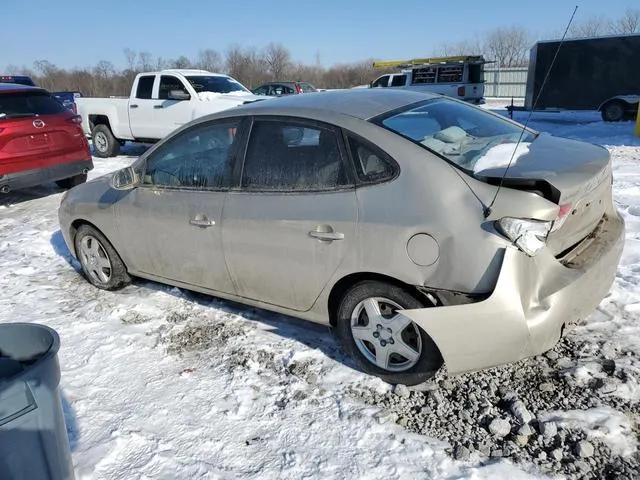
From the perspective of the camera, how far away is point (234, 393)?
327 cm

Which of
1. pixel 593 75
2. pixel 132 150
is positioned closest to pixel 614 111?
pixel 593 75

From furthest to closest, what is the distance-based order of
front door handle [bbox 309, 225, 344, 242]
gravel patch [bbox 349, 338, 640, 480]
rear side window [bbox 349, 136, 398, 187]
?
front door handle [bbox 309, 225, 344, 242]
rear side window [bbox 349, 136, 398, 187]
gravel patch [bbox 349, 338, 640, 480]

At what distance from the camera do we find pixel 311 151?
10.9ft

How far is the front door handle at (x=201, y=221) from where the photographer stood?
372 centimetres

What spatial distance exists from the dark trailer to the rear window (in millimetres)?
14999

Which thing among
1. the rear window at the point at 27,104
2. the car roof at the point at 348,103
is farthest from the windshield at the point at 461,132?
the rear window at the point at 27,104

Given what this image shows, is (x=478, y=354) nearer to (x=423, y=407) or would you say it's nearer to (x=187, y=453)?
(x=423, y=407)

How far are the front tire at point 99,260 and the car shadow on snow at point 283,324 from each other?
0.91 feet

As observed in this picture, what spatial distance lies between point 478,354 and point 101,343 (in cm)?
276

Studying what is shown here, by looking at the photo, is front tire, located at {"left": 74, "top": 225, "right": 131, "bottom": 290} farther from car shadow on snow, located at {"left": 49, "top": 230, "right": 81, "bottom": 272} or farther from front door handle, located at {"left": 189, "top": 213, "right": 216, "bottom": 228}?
front door handle, located at {"left": 189, "top": 213, "right": 216, "bottom": 228}

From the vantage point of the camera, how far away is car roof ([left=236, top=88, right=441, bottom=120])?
11.0 feet

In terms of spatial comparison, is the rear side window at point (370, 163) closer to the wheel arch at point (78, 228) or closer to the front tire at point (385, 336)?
the front tire at point (385, 336)

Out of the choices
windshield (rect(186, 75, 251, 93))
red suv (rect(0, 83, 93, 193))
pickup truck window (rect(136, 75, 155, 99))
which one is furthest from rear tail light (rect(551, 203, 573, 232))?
pickup truck window (rect(136, 75, 155, 99))

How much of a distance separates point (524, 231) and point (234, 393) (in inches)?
76.8
